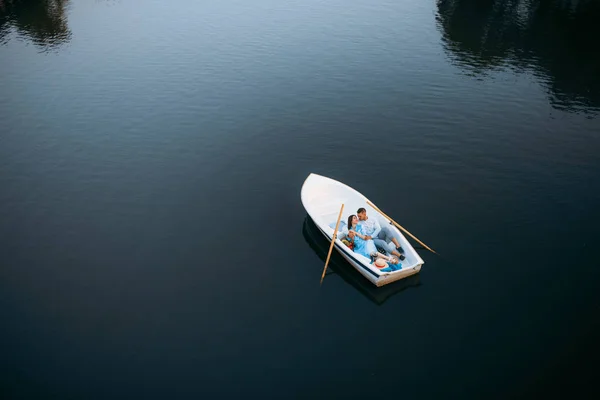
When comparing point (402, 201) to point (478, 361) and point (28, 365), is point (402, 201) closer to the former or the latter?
point (478, 361)

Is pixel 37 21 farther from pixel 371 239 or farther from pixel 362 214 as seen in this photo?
pixel 371 239

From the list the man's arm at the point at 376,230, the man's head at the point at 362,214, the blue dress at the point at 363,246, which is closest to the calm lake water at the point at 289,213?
the blue dress at the point at 363,246

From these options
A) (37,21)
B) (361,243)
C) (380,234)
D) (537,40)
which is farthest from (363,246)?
(37,21)

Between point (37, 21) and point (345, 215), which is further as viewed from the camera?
point (37, 21)

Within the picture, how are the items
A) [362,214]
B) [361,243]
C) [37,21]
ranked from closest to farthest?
1. [361,243]
2. [362,214]
3. [37,21]

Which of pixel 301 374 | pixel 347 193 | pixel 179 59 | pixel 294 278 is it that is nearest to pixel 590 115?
pixel 347 193

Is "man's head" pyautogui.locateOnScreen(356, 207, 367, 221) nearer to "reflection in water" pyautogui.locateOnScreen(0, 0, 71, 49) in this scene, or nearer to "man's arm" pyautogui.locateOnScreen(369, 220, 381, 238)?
"man's arm" pyautogui.locateOnScreen(369, 220, 381, 238)

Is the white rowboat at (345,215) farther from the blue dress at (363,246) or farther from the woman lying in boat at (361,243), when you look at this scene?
the blue dress at (363,246)

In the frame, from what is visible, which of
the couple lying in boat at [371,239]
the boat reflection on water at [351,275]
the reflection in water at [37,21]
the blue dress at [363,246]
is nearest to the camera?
the boat reflection on water at [351,275]
